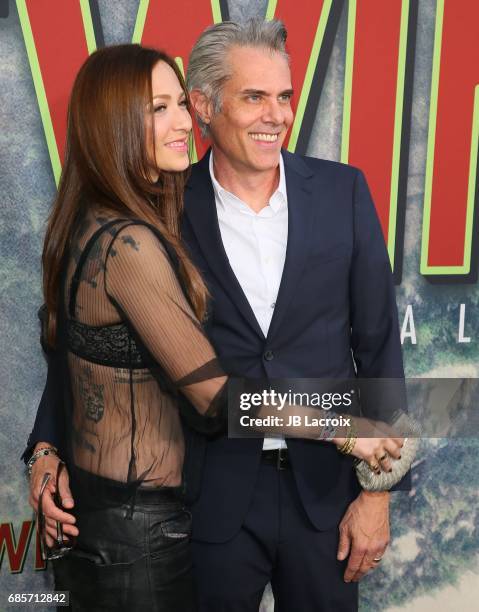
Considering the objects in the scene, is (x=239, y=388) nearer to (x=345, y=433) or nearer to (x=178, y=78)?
(x=345, y=433)

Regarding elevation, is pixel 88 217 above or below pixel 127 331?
above

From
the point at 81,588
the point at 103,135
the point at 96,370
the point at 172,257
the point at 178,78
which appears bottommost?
the point at 81,588

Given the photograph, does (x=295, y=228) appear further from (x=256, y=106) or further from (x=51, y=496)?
(x=51, y=496)

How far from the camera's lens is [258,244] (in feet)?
7.54

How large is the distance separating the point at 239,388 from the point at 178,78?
758mm

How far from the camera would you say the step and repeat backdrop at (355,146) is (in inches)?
110

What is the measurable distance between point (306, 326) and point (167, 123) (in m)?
0.65

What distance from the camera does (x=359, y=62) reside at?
9.61 feet

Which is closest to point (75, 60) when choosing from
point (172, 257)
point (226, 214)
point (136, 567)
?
point (226, 214)

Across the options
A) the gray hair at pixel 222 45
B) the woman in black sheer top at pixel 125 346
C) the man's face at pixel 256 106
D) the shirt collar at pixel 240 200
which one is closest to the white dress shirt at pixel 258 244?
the shirt collar at pixel 240 200

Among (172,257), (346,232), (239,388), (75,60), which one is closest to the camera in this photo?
(172,257)

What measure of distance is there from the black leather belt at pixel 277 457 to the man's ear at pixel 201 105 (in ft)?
3.05

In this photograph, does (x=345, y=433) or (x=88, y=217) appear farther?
(x=345, y=433)

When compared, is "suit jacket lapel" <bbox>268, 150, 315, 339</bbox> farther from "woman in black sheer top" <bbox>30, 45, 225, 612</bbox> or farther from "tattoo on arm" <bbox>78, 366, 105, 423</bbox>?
"tattoo on arm" <bbox>78, 366, 105, 423</bbox>
